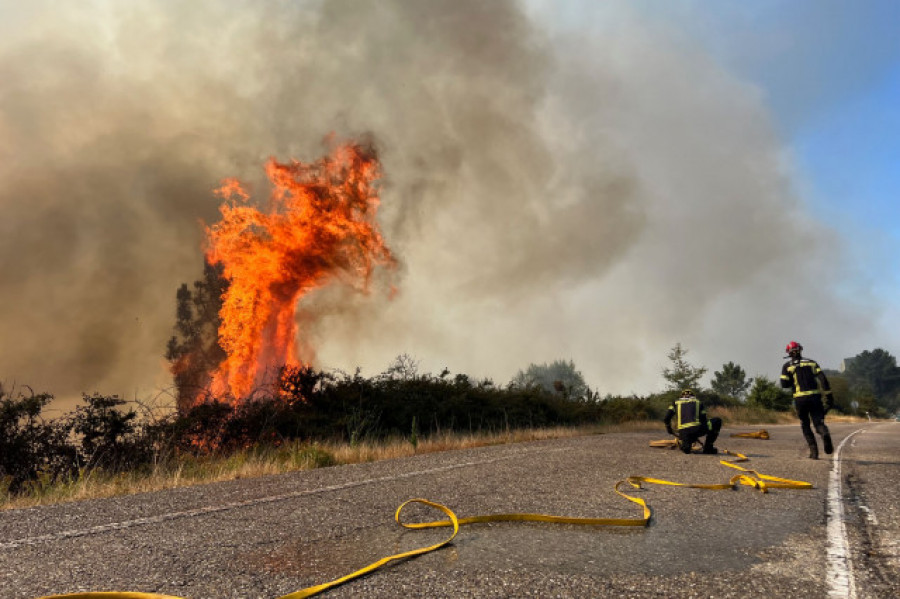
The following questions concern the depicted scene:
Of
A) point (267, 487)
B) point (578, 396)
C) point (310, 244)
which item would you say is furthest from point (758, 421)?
point (267, 487)

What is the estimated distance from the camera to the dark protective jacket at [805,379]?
952 cm

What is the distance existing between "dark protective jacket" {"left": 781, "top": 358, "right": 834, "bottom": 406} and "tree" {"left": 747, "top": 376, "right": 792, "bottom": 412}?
3845 centimetres

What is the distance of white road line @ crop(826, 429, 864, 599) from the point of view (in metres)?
2.80

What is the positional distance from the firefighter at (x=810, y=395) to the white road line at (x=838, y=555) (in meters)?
4.35

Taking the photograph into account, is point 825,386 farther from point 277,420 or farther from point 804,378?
point 277,420

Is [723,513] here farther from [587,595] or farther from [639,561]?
[587,595]

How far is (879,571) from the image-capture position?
3.10m

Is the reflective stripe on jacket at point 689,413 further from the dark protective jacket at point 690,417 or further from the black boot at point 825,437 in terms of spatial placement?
the black boot at point 825,437

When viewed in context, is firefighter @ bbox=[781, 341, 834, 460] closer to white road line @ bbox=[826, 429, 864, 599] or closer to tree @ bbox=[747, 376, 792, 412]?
white road line @ bbox=[826, 429, 864, 599]

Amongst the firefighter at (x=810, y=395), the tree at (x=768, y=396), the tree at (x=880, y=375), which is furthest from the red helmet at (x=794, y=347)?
the tree at (x=880, y=375)

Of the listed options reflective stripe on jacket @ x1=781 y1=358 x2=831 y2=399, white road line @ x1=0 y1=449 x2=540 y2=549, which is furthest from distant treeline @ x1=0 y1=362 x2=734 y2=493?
reflective stripe on jacket @ x1=781 y1=358 x2=831 y2=399

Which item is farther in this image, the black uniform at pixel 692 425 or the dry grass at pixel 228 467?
the black uniform at pixel 692 425

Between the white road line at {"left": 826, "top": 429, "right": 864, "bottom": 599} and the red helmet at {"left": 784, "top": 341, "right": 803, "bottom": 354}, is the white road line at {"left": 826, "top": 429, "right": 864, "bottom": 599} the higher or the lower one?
the lower one

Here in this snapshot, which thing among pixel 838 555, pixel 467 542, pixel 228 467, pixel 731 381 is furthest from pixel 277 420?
pixel 731 381
